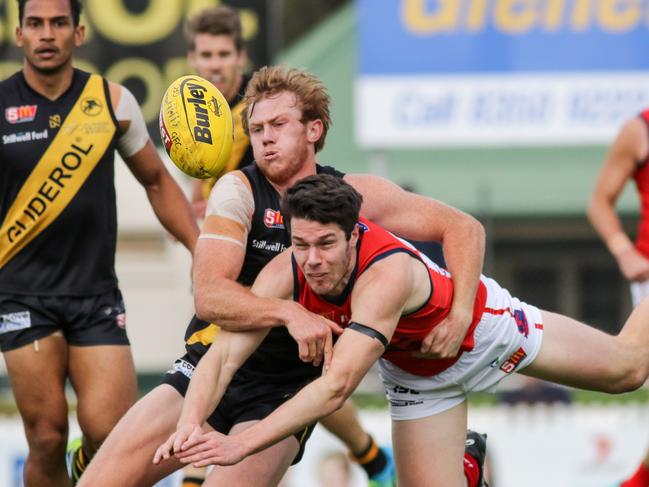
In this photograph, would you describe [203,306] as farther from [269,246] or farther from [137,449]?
[137,449]

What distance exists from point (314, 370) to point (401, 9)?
1181 centimetres

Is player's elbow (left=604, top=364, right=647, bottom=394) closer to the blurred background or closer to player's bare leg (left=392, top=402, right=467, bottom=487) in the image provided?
player's bare leg (left=392, top=402, right=467, bottom=487)

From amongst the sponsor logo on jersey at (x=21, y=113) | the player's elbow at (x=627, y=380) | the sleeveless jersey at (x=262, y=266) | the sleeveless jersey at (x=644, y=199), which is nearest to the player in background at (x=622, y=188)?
the sleeveless jersey at (x=644, y=199)

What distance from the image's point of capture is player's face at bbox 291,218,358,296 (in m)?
5.07

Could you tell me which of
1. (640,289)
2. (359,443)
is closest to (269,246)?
(359,443)

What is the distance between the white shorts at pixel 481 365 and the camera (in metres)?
5.82

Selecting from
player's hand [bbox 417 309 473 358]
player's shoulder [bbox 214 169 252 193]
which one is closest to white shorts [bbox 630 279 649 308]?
player's hand [bbox 417 309 473 358]

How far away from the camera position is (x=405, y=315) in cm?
547

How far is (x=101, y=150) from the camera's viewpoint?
643 cm

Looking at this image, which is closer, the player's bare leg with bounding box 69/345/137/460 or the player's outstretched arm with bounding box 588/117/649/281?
the player's bare leg with bounding box 69/345/137/460

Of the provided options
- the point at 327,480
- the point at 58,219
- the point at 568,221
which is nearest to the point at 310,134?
the point at 58,219

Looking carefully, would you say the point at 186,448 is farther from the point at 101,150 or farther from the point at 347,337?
the point at 101,150

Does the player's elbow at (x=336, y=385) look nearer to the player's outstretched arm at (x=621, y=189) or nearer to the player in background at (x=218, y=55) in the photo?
the player in background at (x=218, y=55)

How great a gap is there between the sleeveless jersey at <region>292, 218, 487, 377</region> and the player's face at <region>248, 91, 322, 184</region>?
0.42 meters
